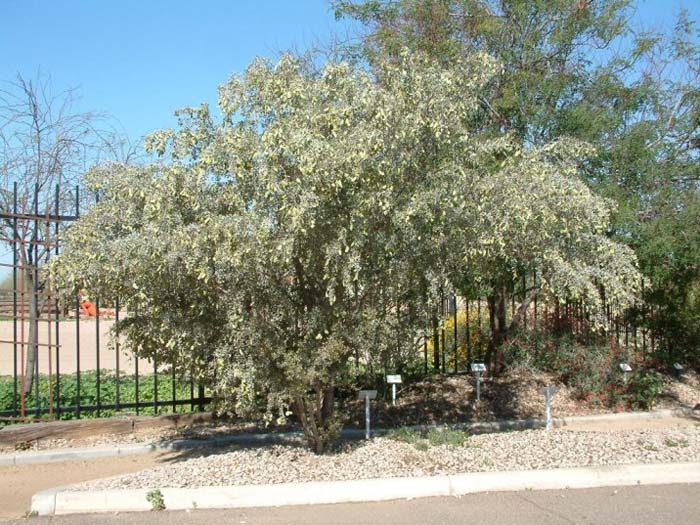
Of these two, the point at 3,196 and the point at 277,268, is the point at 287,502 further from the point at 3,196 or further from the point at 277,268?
the point at 3,196

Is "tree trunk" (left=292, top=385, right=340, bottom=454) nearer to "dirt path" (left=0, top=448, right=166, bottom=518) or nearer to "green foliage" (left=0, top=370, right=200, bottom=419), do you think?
"dirt path" (left=0, top=448, right=166, bottom=518)

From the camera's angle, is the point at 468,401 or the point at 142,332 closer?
the point at 142,332

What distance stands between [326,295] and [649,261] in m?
5.57

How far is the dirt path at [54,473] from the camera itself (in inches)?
278

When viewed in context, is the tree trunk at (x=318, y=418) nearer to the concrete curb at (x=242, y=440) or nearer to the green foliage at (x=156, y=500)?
the concrete curb at (x=242, y=440)

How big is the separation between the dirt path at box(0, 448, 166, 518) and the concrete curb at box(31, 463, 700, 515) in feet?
2.88

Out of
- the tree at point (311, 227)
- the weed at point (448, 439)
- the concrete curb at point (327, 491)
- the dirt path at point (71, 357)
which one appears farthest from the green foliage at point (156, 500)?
the dirt path at point (71, 357)

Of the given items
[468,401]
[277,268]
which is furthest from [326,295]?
[468,401]

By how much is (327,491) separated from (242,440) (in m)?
2.72

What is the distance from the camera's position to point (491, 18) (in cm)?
1050

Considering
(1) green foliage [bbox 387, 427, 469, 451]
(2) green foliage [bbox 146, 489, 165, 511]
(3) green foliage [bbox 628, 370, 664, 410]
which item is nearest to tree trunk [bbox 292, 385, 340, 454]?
(1) green foliage [bbox 387, 427, 469, 451]

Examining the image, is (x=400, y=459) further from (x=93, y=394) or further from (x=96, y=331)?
(x=93, y=394)

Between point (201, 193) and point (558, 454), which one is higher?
point (201, 193)

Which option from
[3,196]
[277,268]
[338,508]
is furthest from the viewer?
[3,196]
